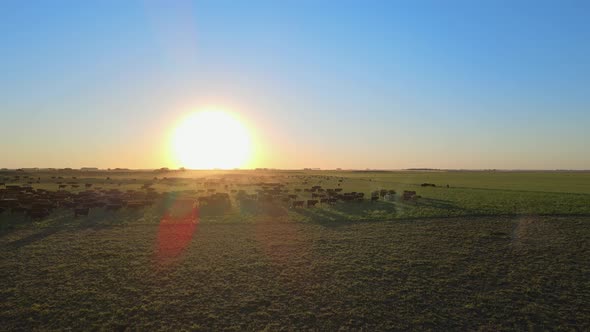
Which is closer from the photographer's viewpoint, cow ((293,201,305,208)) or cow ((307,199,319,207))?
cow ((293,201,305,208))

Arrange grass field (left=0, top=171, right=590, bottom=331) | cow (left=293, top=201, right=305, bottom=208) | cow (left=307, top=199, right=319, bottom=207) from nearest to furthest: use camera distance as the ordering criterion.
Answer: grass field (left=0, top=171, right=590, bottom=331) → cow (left=293, top=201, right=305, bottom=208) → cow (left=307, top=199, right=319, bottom=207)

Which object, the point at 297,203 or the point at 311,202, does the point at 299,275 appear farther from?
the point at 311,202

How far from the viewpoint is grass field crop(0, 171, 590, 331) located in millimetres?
11453

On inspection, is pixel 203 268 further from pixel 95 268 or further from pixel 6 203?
pixel 6 203

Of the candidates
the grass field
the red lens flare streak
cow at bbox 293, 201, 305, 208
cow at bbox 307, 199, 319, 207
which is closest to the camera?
the grass field

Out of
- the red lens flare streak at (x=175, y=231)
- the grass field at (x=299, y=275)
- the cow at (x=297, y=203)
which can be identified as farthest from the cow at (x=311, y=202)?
the red lens flare streak at (x=175, y=231)

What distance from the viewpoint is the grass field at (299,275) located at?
11453 millimetres

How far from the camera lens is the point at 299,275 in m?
15.5

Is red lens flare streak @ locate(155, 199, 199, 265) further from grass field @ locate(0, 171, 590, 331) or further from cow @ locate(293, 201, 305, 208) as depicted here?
cow @ locate(293, 201, 305, 208)

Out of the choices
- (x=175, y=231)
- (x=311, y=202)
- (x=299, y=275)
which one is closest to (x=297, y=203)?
(x=311, y=202)

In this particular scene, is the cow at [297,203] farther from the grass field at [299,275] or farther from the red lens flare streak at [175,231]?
the red lens flare streak at [175,231]

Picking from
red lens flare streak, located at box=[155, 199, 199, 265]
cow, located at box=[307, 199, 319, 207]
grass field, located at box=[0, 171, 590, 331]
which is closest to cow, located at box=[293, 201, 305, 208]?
cow, located at box=[307, 199, 319, 207]

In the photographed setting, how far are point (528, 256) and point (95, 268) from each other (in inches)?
840

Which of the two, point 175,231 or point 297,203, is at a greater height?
point 297,203
